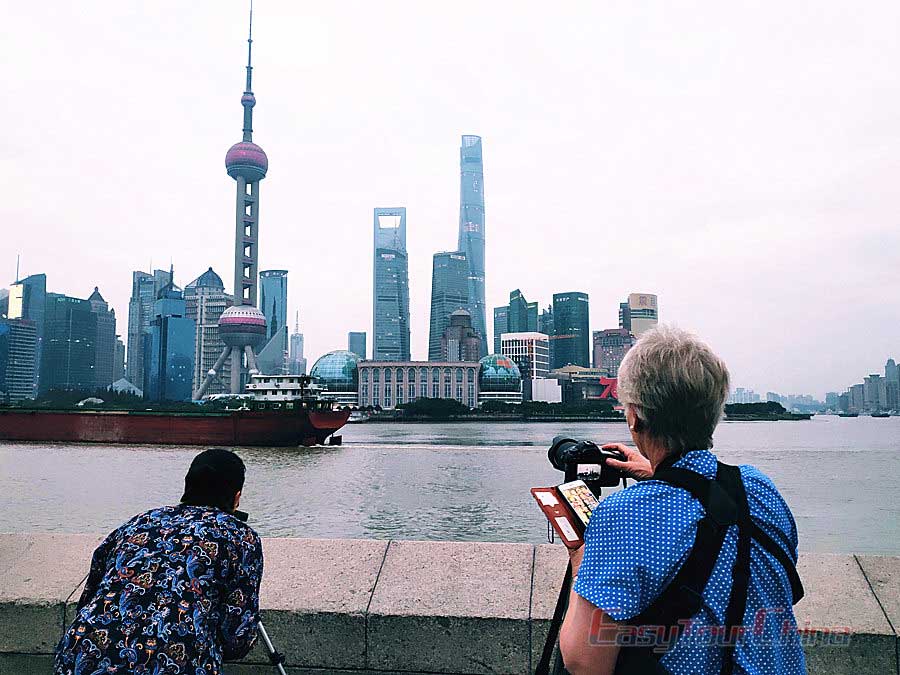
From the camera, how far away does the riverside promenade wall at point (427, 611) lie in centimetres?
327

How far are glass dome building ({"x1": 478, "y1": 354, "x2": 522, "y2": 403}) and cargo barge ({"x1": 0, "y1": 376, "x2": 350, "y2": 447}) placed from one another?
99930 millimetres

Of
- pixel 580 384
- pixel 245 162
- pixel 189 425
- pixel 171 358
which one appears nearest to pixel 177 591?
pixel 189 425

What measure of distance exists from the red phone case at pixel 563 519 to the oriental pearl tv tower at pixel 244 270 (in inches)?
6130

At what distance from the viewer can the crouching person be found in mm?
2090

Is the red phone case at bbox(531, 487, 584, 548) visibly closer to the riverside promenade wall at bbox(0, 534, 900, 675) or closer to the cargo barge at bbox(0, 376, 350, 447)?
the riverside promenade wall at bbox(0, 534, 900, 675)

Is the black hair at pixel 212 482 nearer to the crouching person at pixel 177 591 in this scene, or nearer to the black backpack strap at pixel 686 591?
the crouching person at pixel 177 591

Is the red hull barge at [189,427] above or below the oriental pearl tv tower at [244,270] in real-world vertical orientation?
below

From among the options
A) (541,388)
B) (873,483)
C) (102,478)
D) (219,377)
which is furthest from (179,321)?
(873,483)

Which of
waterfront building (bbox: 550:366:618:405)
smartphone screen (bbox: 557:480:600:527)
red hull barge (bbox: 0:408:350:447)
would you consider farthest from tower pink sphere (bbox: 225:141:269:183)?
smartphone screen (bbox: 557:480:600:527)

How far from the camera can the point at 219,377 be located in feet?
604

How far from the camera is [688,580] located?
4.83ft

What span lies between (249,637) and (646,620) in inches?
58.7

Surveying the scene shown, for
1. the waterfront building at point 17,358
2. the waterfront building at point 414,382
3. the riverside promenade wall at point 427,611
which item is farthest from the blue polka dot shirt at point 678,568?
the waterfront building at point 17,358

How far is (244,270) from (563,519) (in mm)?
163394
